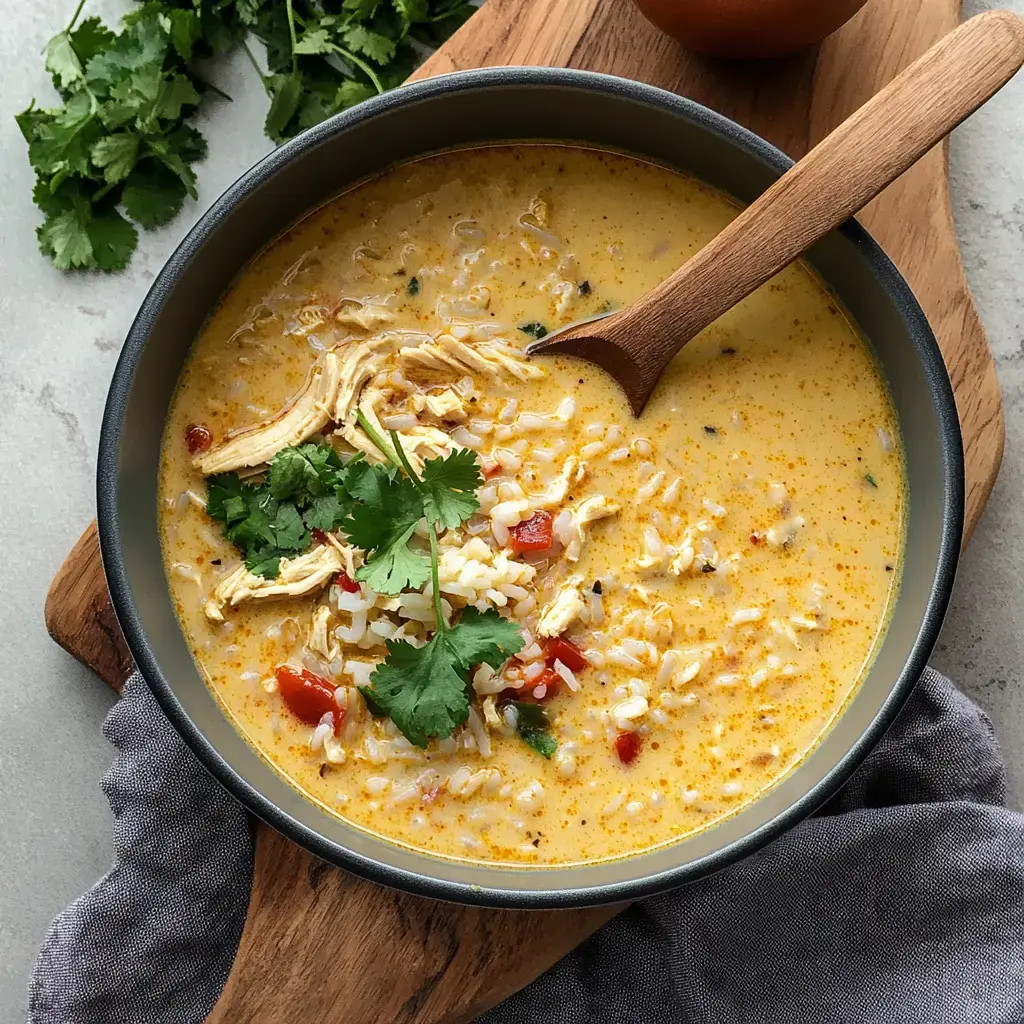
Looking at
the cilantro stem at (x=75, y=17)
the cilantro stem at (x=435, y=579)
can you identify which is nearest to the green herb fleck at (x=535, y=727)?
the cilantro stem at (x=435, y=579)

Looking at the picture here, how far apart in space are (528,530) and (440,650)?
34cm

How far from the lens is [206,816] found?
262 centimetres

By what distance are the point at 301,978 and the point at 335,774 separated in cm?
45

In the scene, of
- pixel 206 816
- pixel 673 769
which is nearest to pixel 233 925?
pixel 206 816

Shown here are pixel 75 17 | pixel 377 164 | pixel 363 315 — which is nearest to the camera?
pixel 363 315

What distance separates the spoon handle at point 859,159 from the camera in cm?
222

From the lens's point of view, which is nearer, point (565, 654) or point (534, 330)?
point (565, 654)

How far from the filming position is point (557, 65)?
2590 mm

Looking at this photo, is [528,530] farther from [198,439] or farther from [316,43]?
[316,43]

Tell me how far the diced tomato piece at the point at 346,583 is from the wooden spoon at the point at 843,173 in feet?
2.73

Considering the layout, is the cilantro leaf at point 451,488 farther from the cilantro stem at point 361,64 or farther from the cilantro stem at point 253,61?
the cilantro stem at point 253,61

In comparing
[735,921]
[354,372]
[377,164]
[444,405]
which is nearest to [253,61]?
[377,164]

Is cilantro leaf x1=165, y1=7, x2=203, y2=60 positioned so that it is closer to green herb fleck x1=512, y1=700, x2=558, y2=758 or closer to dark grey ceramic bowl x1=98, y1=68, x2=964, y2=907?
dark grey ceramic bowl x1=98, y1=68, x2=964, y2=907

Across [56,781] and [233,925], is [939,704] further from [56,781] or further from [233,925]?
[56,781]
